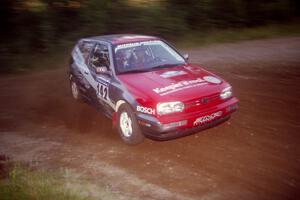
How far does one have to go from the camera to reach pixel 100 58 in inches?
321

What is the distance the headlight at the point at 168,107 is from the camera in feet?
21.1

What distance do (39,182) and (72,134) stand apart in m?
2.35

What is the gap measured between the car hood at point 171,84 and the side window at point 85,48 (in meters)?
1.69

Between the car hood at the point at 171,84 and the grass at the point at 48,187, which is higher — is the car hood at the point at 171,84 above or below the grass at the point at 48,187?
above

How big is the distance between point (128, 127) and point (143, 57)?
4.80ft

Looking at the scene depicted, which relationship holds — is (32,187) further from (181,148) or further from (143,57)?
(143,57)

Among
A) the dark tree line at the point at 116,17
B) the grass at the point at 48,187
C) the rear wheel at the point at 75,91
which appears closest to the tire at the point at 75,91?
the rear wheel at the point at 75,91

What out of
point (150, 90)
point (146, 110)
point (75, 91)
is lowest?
point (75, 91)

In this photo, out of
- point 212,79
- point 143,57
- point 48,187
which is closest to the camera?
point 48,187

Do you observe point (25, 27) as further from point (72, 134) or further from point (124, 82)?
point (124, 82)

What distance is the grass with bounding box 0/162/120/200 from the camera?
17.7 feet

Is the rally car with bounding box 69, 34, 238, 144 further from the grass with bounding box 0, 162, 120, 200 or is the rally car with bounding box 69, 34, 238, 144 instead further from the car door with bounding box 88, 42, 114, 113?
the grass with bounding box 0, 162, 120, 200

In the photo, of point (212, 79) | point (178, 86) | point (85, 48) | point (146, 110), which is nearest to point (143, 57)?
point (178, 86)

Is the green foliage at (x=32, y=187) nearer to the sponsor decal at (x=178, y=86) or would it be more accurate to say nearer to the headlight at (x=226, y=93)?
the sponsor decal at (x=178, y=86)
